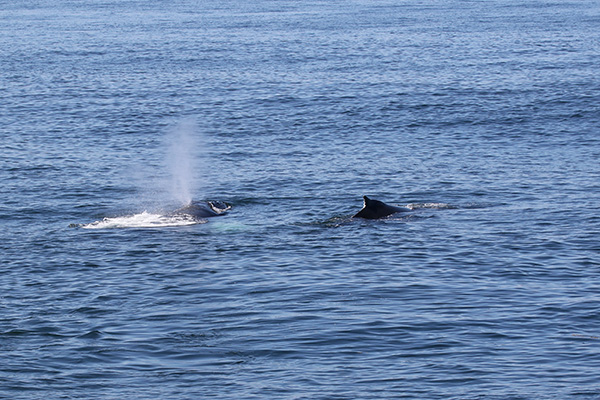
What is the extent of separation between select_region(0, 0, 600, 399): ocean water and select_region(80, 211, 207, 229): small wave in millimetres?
143

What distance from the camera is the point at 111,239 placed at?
105 feet

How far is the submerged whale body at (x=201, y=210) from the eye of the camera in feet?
114

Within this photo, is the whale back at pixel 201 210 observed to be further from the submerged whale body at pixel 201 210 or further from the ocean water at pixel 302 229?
the ocean water at pixel 302 229

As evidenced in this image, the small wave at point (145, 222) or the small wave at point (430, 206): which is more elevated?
the small wave at point (145, 222)

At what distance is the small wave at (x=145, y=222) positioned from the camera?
3362 centimetres

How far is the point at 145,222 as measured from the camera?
34156 mm

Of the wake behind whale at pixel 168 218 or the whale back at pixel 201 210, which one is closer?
the wake behind whale at pixel 168 218

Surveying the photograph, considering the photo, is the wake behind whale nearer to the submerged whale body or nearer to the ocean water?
the submerged whale body

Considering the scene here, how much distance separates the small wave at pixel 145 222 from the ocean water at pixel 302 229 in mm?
143

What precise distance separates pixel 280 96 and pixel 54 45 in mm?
36821

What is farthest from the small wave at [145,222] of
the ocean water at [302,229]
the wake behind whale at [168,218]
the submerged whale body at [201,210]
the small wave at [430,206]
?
the small wave at [430,206]

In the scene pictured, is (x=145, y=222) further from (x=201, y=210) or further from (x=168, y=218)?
(x=201, y=210)

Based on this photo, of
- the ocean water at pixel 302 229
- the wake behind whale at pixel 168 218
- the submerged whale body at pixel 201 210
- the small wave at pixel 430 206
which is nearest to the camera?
the ocean water at pixel 302 229

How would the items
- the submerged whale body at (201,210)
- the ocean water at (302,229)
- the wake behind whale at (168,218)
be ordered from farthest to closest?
the submerged whale body at (201,210) → the wake behind whale at (168,218) → the ocean water at (302,229)
